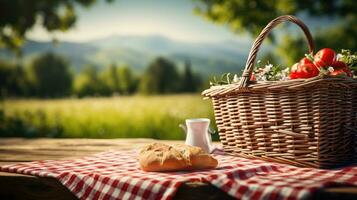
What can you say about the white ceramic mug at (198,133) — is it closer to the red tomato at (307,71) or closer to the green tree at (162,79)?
the red tomato at (307,71)

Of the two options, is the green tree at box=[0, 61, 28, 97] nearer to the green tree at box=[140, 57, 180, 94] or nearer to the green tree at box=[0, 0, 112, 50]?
the green tree at box=[0, 0, 112, 50]

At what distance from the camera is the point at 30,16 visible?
28.4 ft

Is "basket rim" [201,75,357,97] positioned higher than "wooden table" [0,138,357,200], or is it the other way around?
"basket rim" [201,75,357,97]

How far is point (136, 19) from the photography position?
45.2 feet

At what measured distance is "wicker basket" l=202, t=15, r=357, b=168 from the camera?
1.91 meters

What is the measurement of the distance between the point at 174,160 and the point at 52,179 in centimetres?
51

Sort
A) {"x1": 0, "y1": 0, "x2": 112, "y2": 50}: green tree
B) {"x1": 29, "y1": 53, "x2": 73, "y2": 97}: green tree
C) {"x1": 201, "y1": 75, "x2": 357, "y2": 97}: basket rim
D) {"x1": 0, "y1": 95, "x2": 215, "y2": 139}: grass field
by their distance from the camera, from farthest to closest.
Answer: {"x1": 29, "y1": 53, "x2": 73, "y2": 97}: green tree → {"x1": 0, "y1": 0, "x2": 112, "y2": 50}: green tree → {"x1": 0, "y1": 95, "x2": 215, "y2": 139}: grass field → {"x1": 201, "y1": 75, "x2": 357, "y2": 97}: basket rim

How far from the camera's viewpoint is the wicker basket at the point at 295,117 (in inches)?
75.2

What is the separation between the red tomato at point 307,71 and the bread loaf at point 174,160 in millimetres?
515

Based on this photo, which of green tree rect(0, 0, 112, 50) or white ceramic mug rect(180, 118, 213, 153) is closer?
white ceramic mug rect(180, 118, 213, 153)

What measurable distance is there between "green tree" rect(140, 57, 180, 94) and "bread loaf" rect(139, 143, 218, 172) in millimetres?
11211

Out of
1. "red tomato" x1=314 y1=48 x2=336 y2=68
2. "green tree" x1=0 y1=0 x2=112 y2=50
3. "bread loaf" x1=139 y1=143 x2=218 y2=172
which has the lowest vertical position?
"bread loaf" x1=139 y1=143 x2=218 y2=172

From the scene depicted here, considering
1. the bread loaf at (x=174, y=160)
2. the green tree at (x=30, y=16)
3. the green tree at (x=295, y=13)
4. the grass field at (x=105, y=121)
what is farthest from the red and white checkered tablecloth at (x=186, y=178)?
the green tree at (x=30, y=16)

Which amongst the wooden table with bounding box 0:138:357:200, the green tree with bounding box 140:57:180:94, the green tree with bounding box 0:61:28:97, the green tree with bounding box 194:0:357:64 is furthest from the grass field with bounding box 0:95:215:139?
the green tree with bounding box 140:57:180:94
